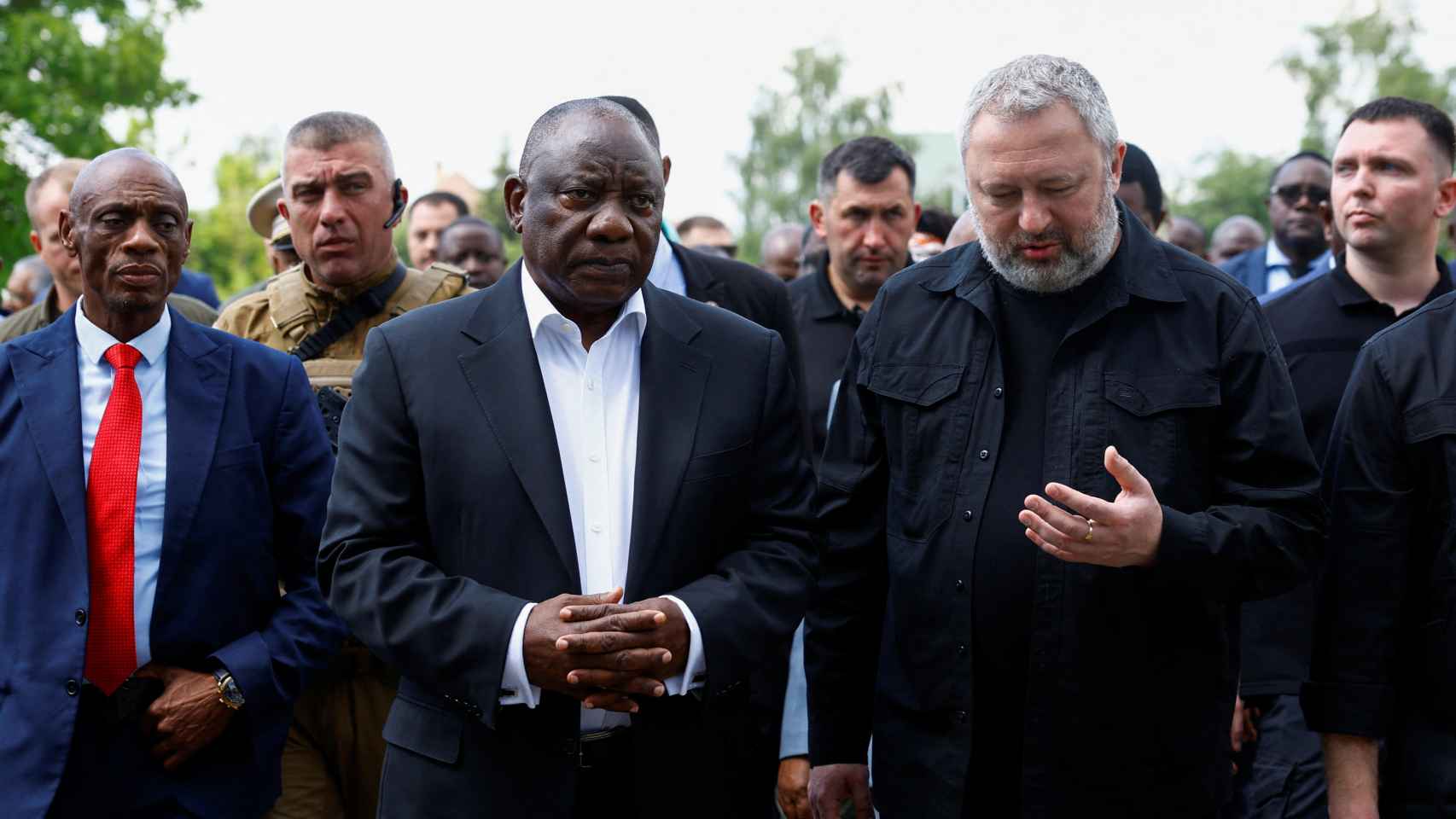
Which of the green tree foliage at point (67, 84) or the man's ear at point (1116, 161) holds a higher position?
the green tree foliage at point (67, 84)

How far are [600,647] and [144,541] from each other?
1.56m

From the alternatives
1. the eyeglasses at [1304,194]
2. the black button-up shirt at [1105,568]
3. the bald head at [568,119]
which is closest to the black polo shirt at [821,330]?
the black button-up shirt at [1105,568]

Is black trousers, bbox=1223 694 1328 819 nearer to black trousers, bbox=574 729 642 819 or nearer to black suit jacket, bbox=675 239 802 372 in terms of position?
black trousers, bbox=574 729 642 819

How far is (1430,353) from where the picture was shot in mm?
3586

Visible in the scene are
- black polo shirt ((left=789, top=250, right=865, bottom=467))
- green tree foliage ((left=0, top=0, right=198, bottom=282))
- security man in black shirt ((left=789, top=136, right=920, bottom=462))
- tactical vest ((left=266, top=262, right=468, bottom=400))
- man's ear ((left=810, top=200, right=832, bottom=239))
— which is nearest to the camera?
tactical vest ((left=266, top=262, right=468, bottom=400))

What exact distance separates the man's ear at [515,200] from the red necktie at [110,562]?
127 cm

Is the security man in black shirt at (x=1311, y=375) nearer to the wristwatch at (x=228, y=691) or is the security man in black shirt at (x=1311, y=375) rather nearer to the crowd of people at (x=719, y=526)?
the crowd of people at (x=719, y=526)

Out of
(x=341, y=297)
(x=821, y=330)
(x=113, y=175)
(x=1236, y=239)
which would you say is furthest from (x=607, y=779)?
(x=1236, y=239)

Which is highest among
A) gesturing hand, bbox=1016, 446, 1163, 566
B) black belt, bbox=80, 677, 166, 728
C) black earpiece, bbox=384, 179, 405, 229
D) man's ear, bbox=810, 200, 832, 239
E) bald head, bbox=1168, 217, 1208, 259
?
bald head, bbox=1168, 217, 1208, 259

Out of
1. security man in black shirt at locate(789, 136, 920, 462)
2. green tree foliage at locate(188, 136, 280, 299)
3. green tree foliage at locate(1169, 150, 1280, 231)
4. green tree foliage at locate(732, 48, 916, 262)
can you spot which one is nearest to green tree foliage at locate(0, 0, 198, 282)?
green tree foliage at locate(188, 136, 280, 299)

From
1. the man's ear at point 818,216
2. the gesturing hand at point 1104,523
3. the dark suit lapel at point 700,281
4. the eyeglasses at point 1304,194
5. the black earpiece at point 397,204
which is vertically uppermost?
the eyeglasses at point 1304,194

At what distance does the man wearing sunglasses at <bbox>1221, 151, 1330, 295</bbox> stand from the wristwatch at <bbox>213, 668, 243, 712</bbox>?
628cm

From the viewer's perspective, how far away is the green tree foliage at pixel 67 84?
23.4 m

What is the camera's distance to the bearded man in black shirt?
3.46 m
